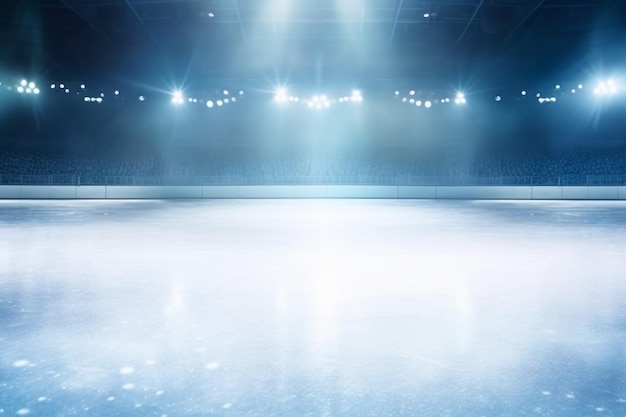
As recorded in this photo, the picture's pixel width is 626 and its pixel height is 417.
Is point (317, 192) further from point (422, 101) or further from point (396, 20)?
point (396, 20)

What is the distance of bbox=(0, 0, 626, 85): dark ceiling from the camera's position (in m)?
13.4

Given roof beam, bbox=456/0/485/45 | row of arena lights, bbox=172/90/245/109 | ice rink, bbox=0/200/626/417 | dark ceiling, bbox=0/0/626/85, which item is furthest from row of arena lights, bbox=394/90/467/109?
ice rink, bbox=0/200/626/417

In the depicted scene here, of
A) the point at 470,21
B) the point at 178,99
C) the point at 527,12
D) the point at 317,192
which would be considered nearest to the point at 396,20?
the point at 470,21

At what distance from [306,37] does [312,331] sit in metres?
14.1

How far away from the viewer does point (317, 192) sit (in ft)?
72.7

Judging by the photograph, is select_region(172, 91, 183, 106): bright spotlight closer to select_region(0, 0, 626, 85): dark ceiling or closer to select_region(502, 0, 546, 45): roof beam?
select_region(0, 0, 626, 85): dark ceiling

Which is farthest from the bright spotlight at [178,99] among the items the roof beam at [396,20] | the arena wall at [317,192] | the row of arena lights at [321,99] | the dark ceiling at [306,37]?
the roof beam at [396,20]

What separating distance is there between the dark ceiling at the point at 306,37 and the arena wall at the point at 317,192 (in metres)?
5.25

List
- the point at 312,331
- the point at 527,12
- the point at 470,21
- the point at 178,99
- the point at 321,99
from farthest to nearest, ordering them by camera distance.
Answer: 1. the point at 321,99
2. the point at 178,99
3. the point at 470,21
4. the point at 527,12
5. the point at 312,331

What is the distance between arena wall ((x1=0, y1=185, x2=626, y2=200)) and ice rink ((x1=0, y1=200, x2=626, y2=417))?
14.6 meters

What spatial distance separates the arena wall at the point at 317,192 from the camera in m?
21.0

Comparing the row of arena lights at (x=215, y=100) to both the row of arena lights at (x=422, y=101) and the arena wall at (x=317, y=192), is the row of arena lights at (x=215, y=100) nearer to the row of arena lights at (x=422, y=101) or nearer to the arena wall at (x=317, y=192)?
the arena wall at (x=317, y=192)

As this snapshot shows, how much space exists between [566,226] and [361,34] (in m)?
8.98

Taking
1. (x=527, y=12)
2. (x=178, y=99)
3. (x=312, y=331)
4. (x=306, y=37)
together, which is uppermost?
(x=306, y=37)
